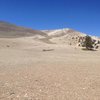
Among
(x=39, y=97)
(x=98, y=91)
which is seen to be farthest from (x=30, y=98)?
(x=98, y=91)

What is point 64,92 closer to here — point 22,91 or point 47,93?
point 47,93

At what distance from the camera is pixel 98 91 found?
441 inches

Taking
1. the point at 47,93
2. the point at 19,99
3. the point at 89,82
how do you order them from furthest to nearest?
the point at 89,82 → the point at 47,93 → the point at 19,99

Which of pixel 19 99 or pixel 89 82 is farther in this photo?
pixel 89 82

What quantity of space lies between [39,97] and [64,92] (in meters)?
1.49

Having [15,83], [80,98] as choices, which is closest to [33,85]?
[15,83]

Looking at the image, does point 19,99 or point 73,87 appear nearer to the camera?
point 19,99

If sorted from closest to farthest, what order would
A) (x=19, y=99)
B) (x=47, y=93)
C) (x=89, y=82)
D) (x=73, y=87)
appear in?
(x=19, y=99)
(x=47, y=93)
(x=73, y=87)
(x=89, y=82)

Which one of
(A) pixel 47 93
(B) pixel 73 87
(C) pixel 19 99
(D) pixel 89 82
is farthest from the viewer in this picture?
(D) pixel 89 82

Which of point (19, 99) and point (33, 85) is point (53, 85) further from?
point (19, 99)

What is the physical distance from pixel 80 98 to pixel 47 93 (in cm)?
166

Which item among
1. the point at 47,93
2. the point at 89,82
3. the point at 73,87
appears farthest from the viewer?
the point at 89,82

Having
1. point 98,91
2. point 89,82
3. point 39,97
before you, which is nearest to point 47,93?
point 39,97

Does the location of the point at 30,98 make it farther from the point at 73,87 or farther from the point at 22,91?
the point at 73,87
